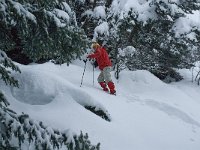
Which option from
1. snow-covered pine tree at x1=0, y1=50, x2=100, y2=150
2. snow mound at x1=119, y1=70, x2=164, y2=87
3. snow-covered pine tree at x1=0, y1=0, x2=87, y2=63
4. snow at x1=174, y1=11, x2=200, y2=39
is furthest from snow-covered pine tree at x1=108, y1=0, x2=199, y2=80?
snow-covered pine tree at x1=0, y1=50, x2=100, y2=150

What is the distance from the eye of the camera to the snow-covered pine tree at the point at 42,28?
4.73 meters

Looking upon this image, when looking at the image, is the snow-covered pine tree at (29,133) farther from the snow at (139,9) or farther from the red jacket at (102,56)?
the snow at (139,9)

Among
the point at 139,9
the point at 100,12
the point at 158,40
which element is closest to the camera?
the point at 139,9

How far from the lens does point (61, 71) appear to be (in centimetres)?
1458

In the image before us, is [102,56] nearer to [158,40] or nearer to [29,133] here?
[158,40]

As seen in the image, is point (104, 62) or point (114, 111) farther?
point (104, 62)

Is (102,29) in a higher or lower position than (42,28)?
lower

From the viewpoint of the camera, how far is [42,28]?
509 cm

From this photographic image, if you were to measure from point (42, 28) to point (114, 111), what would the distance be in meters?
5.34

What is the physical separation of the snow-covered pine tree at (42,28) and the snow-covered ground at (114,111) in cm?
132

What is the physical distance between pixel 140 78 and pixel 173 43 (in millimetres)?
2068

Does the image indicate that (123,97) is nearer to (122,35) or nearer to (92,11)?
(122,35)

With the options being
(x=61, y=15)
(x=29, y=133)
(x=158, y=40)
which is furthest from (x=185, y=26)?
(x=29, y=133)

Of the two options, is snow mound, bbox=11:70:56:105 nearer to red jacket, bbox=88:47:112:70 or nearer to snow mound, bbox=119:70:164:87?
red jacket, bbox=88:47:112:70
